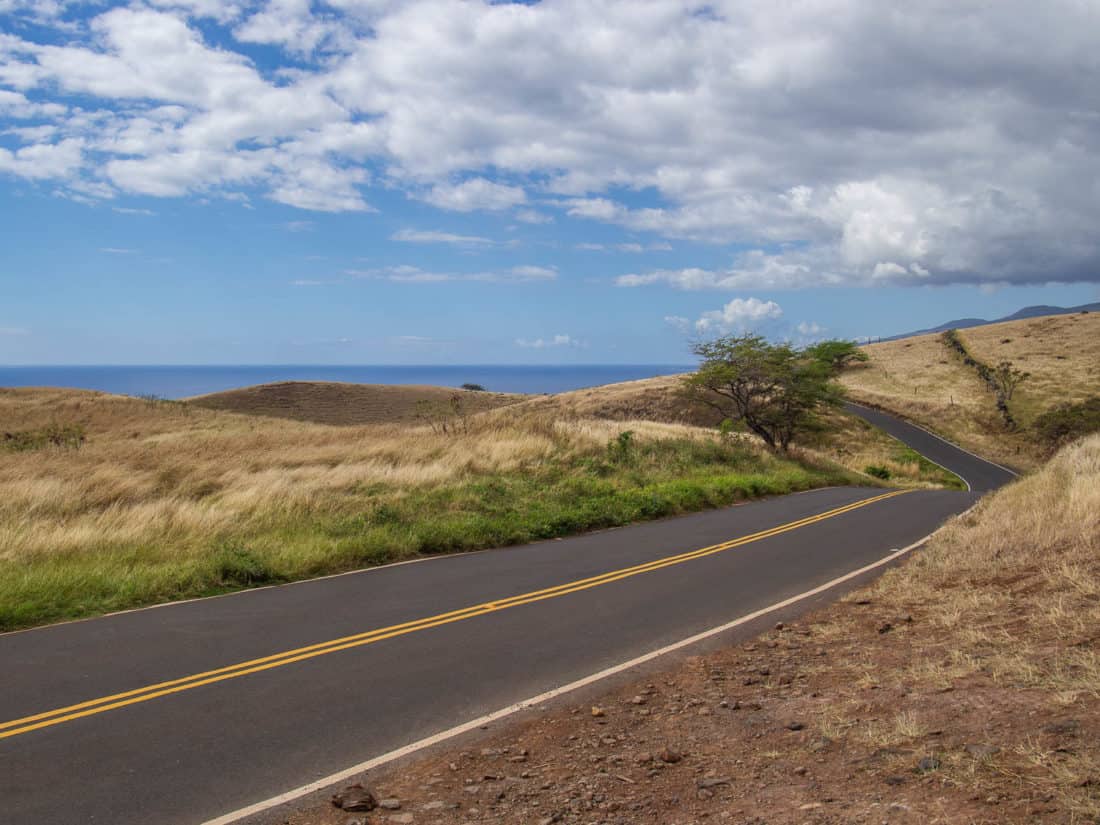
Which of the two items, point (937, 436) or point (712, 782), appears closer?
point (712, 782)

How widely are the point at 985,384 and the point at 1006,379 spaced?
3.39 metres

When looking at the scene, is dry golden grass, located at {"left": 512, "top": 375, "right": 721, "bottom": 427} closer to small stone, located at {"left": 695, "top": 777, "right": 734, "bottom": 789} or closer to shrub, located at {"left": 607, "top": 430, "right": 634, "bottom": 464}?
shrub, located at {"left": 607, "top": 430, "right": 634, "bottom": 464}

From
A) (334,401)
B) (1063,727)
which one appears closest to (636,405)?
(334,401)

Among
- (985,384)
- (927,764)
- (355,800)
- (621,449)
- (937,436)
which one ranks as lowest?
(937,436)

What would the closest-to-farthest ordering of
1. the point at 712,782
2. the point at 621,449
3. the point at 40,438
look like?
the point at 712,782
the point at 621,449
the point at 40,438

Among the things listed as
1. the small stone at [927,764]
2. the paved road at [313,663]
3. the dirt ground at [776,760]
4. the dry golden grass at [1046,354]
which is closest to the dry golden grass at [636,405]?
the dry golden grass at [1046,354]

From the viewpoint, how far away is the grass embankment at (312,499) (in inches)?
437

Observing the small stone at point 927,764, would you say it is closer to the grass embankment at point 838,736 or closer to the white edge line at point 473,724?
the grass embankment at point 838,736

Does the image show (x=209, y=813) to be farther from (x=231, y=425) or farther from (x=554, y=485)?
(x=231, y=425)

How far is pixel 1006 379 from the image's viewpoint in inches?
2852

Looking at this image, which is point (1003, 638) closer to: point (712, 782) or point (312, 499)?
point (712, 782)

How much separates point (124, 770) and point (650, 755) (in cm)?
355

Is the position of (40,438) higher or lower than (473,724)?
lower

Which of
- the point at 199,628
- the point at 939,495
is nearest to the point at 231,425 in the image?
the point at 939,495
